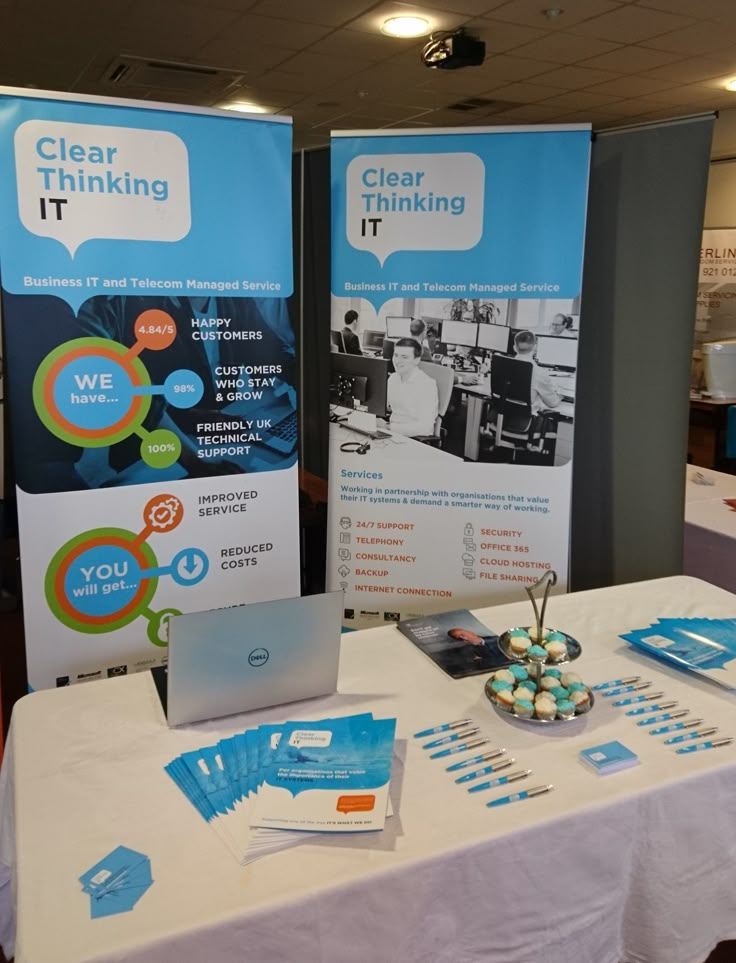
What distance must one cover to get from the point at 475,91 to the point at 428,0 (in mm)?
2046

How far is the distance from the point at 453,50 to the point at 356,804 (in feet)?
15.2

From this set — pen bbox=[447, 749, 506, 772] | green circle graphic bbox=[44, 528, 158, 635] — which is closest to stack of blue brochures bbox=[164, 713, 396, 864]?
pen bbox=[447, 749, 506, 772]

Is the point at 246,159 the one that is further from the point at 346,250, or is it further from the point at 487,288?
the point at 487,288

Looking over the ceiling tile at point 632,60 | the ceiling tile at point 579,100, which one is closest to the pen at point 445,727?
the ceiling tile at point 632,60

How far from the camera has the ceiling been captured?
14.1ft

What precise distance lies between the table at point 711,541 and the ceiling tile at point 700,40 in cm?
314

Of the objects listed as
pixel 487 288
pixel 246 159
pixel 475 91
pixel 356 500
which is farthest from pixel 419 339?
pixel 475 91

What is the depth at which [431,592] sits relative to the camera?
8.49 ft

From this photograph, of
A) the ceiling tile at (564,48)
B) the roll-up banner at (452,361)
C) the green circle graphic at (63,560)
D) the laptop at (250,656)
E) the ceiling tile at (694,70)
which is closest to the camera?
the laptop at (250,656)

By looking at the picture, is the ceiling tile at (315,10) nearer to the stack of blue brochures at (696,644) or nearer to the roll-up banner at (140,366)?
the roll-up banner at (140,366)

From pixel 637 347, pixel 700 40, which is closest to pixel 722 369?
pixel 700 40

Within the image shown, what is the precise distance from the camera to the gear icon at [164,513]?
87.2 inches

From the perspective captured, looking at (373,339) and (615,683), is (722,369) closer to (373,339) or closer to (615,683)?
(373,339)

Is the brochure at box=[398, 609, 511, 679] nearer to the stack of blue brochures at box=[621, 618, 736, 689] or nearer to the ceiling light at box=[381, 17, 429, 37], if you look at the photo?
the stack of blue brochures at box=[621, 618, 736, 689]
